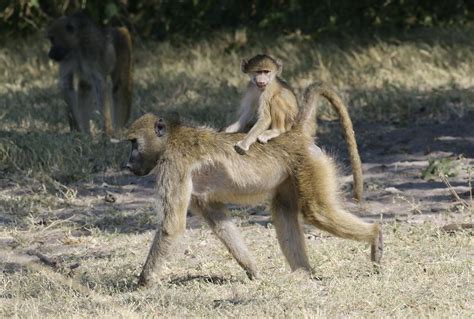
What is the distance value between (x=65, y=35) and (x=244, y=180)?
5.47 metres

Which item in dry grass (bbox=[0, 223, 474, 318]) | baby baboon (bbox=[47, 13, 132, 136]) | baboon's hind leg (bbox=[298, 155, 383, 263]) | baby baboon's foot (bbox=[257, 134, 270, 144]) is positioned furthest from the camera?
baby baboon (bbox=[47, 13, 132, 136])

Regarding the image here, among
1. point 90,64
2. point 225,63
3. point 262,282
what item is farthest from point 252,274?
point 225,63

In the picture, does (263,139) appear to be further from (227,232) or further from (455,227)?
(455,227)

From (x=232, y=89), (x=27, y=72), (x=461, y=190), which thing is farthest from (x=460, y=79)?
(x=27, y=72)

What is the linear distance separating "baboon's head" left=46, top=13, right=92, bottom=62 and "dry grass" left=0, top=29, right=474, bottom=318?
26.2 inches

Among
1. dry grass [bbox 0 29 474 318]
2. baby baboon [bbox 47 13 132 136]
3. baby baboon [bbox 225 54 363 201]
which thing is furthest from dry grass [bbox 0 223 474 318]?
baby baboon [bbox 47 13 132 136]

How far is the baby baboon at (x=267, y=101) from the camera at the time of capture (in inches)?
288

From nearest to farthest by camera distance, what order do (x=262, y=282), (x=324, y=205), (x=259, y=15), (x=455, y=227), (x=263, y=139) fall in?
1. (x=262, y=282)
2. (x=324, y=205)
3. (x=263, y=139)
4. (x=455, y=227)
5. (x=259, y=15)

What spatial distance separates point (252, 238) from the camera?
756cm

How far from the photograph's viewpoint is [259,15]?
15.2m

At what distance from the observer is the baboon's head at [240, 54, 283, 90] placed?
7423 millimetres

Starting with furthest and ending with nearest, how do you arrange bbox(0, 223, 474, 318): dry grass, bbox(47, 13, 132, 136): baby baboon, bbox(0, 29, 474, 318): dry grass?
1. bbox(47, 13, 132, 136): baby baboon
2. bbox(0, 29, 474, 318): dry grass
3. bbox(0, 223, 474, 318): dry grass

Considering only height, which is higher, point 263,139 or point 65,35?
point 65,35

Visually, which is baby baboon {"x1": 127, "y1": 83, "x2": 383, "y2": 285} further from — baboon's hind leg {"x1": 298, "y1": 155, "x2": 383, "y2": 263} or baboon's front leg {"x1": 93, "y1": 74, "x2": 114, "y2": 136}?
baboon's front leg {"x1": 93, "y1": 74, "x2": 114, "y2": 136}
